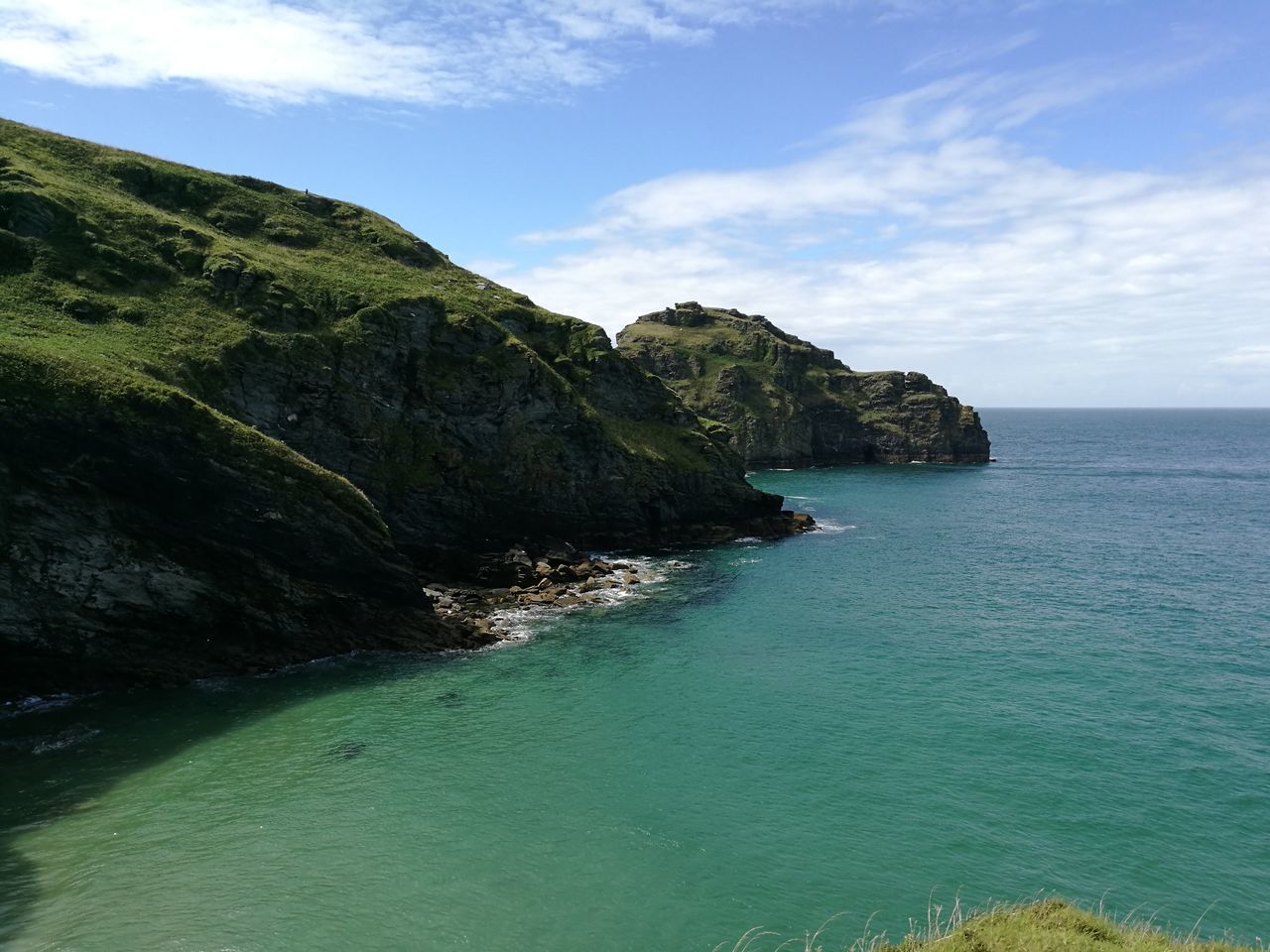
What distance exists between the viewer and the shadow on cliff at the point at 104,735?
24344 millimetres

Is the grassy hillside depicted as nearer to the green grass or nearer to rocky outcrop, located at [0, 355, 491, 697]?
the green grass

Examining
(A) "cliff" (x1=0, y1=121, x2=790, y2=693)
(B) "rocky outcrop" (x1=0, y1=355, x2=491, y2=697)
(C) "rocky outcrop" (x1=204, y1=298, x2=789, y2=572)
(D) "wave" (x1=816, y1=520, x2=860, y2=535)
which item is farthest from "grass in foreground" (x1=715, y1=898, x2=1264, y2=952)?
(D) "wave" (x1=816, y1=520, x2=860, y2=535)

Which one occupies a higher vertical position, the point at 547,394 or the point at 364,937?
the point at 547,394

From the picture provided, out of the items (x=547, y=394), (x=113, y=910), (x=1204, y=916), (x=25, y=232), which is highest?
(x=25, y=232)

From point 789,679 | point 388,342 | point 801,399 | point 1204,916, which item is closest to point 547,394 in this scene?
point 388,342

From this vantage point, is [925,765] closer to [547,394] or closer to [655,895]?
[655,895]

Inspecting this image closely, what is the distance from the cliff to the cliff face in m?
76.5

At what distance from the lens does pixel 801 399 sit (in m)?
177

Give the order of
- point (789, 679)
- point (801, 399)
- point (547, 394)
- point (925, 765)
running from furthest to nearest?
point (801, 399) < point (547, 394) < point (789, 679) < point (925, 765)

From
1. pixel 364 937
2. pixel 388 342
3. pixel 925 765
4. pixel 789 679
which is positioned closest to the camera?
pixel 364 937

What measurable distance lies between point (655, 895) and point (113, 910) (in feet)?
49.5

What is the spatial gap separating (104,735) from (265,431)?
26.4 metres

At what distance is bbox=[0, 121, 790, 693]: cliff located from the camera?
37.0 m

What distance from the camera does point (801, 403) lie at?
173875 mm
